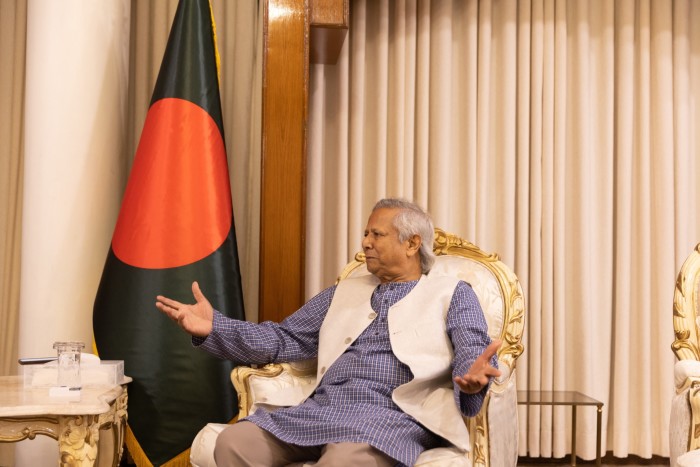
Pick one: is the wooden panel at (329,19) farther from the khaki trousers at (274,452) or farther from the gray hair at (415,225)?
the khaki trousers at (274,452)

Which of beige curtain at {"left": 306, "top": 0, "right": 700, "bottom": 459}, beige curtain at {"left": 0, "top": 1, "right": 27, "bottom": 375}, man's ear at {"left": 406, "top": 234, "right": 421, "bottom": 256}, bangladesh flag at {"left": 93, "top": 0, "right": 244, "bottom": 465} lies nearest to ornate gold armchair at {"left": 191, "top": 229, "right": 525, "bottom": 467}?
man's ear at {"left": 406, "top": 234, "right": 421, "bottom": 256}

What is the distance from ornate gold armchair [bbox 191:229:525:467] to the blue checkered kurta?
2.5 inches

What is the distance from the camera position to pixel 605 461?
3809 millimetres

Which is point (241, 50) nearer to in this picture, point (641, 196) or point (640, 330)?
point (641, 196)

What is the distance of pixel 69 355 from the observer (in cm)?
255

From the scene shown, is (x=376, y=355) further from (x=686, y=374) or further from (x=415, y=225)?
(x=686, y=374)

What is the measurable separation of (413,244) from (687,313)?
3.25 feet

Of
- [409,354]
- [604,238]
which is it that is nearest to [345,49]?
[604,238]

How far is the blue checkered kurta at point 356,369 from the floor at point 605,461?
159 cm

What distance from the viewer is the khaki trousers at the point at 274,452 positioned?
81.7 inches

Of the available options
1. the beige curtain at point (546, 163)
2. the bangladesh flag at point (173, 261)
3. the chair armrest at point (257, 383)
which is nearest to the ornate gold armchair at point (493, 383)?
the chair armrest at point (257, 383)

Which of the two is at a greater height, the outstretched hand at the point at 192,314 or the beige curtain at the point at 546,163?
the beige curtain at the point at 546,163

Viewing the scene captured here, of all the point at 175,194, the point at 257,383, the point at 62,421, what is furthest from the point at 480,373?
the point at 175,194

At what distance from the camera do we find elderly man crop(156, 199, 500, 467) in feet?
7.13
